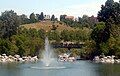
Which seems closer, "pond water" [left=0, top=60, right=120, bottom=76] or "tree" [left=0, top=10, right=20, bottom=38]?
"pond water" [left=0, top=60, right=120, bottom=76]

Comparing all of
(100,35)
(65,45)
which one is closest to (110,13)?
(100,35)

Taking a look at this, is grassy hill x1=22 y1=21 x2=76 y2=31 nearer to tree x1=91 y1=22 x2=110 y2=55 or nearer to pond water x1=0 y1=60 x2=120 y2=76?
tree x1=91 y1=22 x2=110 y2=55

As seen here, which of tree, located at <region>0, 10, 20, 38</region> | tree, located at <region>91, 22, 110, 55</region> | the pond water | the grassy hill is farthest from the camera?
the grassy hill

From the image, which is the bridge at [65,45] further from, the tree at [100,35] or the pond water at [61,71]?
the pond water at [61,71]

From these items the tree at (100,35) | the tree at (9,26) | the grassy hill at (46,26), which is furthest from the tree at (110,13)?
the grassy hill at (46,26)

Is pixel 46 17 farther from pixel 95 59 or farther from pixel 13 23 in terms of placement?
pixel 95 59

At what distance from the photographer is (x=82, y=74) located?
54.7 metres

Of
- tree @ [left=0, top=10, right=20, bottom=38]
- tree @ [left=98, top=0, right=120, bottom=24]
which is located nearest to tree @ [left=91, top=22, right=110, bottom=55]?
tree @ [left=98, top=0, right=120, bottom=24]

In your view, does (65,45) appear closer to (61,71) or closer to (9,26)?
(9,26)

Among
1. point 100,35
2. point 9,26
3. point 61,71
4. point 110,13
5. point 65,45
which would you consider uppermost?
point 110,13

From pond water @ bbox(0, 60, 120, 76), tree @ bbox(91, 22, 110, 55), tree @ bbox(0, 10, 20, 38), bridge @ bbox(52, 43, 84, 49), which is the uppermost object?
tree @ bbox(0, 10, 20, 38)

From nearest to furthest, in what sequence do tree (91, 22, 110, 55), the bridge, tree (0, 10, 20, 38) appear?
tree (91, 22, 110, 55) < tree (0, 10, 20, 38) < the bridge

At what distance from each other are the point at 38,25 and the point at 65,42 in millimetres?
46165

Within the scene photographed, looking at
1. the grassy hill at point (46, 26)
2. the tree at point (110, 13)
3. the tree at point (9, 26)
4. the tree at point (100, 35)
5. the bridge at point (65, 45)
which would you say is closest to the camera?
the tree at point (100, 35)
